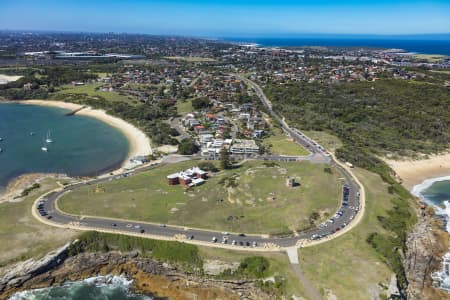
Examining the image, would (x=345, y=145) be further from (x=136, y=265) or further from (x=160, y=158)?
(x=136, y=265)

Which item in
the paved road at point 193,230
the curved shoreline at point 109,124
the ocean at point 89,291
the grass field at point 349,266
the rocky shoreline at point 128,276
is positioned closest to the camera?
the grass field at point 349,266

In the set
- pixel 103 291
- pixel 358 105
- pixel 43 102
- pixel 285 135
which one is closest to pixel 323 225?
pixel 103 291

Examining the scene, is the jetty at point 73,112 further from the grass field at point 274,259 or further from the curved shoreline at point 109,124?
the grass field at point 274,259

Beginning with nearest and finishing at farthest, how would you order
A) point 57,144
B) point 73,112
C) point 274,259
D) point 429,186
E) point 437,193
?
point 274,259
point 437,193
point 429,186
point 57,144
point 73,112

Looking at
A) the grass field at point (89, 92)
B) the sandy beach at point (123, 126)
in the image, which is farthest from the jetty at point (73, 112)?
the grass field at point (89, 92)

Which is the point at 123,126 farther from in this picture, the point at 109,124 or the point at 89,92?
the point at 89,92

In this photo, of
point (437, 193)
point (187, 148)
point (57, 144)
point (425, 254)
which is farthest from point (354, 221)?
point (57, 144)

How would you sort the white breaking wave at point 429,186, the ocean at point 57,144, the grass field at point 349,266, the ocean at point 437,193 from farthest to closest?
the ocean at point 57,144, the ocean at point 437,193, the white breaking wave at point 429,186, the grass field at point 349,266
